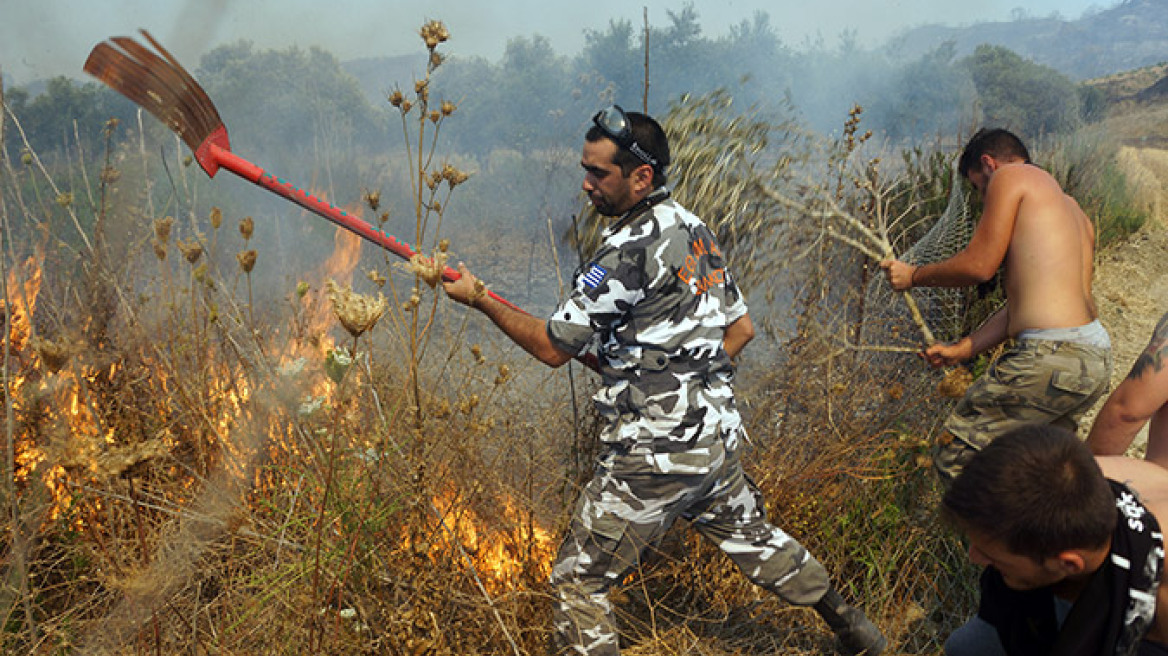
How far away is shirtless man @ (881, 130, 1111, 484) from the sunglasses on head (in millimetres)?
1336

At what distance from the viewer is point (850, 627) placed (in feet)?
8.63

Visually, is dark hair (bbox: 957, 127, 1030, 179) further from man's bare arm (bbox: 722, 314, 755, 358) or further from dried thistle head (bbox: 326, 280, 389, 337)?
dried thistle head (bbox: 326, 280, 389, 337)

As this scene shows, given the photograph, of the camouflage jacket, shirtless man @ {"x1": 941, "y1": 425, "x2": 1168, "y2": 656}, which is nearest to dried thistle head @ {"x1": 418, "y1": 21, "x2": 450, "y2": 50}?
the camouflage jacket

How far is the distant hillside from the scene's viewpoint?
119 meters

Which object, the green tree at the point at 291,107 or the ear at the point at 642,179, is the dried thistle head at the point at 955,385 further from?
the green tree at the point at 291,107

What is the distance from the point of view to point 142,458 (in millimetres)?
1451

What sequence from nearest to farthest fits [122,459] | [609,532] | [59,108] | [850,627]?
1. [122,459]
2. [609,532]
3. [850,627]
4. [59,108]

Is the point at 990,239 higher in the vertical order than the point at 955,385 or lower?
higher

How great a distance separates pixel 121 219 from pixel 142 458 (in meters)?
3.54

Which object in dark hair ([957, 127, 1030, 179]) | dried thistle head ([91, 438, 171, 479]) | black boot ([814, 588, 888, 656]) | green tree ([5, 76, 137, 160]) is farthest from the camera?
green tree ([5, 76, 137, 160])

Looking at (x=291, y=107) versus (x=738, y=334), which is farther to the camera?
(x=291, y=107)

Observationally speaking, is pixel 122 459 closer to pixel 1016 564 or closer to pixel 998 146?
pixel 1016 564

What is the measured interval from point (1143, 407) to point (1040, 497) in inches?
42.0

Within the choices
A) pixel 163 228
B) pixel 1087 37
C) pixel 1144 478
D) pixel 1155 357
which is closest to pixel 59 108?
pixel 163 228
